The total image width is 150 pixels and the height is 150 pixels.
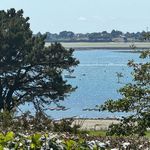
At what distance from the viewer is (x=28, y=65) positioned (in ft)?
154

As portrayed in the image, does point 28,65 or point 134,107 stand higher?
point 134,107

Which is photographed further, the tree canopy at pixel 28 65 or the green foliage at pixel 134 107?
the tree canopy at pixel 28 65

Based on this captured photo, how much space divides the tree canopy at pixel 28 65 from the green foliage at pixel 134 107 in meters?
32.1

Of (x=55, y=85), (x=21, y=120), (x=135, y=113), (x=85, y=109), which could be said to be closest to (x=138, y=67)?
(x=135, y=113)

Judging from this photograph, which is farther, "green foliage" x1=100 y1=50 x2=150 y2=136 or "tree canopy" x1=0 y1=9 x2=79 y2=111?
"tree canopy" x1=0 y1=9 x2=79 y2=111

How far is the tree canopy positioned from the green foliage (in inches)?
1263

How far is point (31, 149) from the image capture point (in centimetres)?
556

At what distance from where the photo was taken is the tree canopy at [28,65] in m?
46.3

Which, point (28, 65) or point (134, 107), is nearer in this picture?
point (134, 107)

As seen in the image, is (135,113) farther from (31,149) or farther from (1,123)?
(31,149)

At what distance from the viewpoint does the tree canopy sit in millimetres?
46281

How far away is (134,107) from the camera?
13.2m

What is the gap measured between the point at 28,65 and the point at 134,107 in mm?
34084

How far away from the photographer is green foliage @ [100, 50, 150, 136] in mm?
12891
